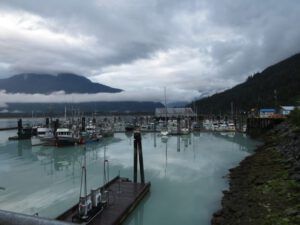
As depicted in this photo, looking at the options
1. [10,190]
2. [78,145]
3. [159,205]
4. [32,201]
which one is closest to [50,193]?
[32,201]

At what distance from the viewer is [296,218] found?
14.2 metres

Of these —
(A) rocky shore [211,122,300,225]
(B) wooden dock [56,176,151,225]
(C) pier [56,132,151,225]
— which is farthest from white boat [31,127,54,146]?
(A) rocky shore [211,122,300,225]

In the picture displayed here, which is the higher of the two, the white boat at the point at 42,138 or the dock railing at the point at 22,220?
the dock railing at the point at 22,220

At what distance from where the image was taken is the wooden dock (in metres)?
15.2

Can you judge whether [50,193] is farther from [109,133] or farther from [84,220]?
[109,133]

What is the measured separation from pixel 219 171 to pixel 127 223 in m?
18.2

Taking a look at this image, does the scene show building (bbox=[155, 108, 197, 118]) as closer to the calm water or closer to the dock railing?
the calm water

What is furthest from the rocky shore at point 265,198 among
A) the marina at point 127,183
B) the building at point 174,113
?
the building at point 174,113

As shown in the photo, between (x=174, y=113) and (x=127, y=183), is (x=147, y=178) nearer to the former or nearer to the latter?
(x=127, y=183)

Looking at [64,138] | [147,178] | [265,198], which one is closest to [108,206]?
[265,198]

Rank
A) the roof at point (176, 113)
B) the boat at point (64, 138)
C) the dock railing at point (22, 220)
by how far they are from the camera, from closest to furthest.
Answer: the dock railing at point (22, 220)
the boat at point (64, 138)
the roof at point (176, 113)

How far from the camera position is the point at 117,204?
58.2ft

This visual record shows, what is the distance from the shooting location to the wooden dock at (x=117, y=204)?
15186 mm

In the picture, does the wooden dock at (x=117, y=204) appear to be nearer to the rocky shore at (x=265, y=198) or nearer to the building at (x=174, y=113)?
the rocky shore at (x=265, y=198)
